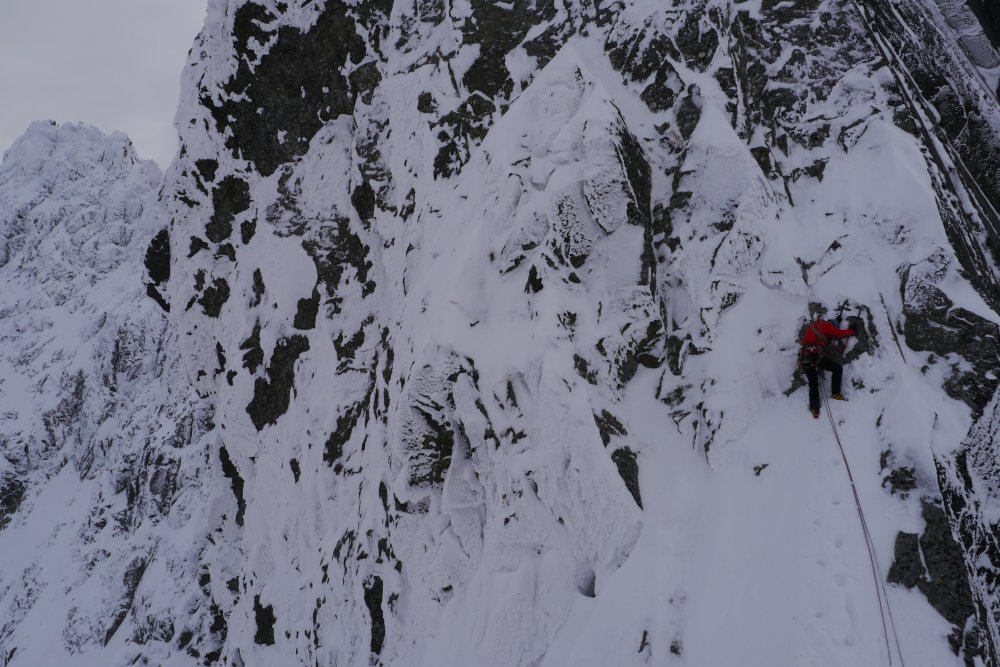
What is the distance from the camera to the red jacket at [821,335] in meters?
9.74

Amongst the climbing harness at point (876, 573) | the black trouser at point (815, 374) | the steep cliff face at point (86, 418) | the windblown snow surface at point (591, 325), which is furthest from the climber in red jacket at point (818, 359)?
the steep cliff face at point (86, 418)

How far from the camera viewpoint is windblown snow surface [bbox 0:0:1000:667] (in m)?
8.57

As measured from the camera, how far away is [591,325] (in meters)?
12.3

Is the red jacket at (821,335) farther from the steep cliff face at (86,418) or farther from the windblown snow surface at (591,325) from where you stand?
the steep cliff face at (86,418)

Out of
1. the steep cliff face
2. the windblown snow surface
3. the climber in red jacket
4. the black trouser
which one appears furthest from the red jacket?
the steep cliff face

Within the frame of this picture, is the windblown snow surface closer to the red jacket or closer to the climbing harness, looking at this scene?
the climbing harness

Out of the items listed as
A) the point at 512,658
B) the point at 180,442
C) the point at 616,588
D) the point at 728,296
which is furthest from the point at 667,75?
the point at 180,442

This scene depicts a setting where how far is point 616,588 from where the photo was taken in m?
9.67

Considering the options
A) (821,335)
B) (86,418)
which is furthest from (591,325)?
(86,418)

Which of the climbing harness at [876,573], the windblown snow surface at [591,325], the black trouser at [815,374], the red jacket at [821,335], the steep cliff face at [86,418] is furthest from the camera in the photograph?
the steep cliff face at [86,418]

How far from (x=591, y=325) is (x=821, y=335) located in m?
4.61

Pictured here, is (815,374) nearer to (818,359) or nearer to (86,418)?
(818,359)

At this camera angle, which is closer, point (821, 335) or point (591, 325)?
point (821, 335)

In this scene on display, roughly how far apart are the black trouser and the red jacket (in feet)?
0.56
